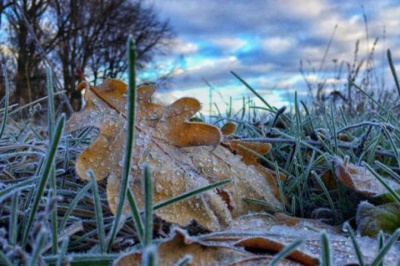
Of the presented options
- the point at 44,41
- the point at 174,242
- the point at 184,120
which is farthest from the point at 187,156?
the point at 44,41

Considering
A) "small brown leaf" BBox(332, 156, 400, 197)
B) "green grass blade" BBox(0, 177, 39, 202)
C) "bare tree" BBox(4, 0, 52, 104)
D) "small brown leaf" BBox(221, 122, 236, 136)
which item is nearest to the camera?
"green grass blade" BBox(0, 177, 39, 202)

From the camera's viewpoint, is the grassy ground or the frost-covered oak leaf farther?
the frost-covered oak leaf

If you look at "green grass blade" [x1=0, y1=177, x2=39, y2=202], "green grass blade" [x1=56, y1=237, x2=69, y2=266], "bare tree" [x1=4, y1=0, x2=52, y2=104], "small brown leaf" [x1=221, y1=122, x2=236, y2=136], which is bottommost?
"green grass blade" [x1=56, y1=237, x2=69, y2=266]

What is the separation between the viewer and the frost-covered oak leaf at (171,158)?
74 cm

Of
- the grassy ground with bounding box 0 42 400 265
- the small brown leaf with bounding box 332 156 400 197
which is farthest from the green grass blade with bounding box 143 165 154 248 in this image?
the small brown leaf with bounding box 332 156 400 197

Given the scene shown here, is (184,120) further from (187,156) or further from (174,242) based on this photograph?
(174,242)

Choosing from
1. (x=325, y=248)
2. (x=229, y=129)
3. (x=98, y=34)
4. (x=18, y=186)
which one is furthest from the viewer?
(x=98, y=34)

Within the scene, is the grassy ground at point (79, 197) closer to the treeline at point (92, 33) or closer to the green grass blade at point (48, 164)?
the green grass blade at point (48, 164)

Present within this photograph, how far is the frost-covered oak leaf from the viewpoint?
74 cm

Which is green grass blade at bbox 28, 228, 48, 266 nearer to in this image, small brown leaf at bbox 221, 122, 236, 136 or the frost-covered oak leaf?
the frost-covered oak leaf

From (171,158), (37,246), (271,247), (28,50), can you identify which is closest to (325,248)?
(271,247)

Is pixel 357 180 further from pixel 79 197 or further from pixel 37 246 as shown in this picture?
pixel 37 246

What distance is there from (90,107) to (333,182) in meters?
0.56

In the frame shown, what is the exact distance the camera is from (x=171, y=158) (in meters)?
0.83
